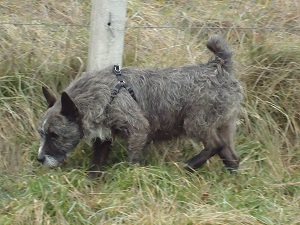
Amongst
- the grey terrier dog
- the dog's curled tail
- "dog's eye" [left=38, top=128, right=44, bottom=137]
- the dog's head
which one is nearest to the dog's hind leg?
the grey terrier dog

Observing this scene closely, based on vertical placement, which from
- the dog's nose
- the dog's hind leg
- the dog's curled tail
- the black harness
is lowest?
the dog's nose

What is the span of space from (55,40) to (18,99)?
910 millimetres

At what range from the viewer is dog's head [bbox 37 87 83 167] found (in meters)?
6.12

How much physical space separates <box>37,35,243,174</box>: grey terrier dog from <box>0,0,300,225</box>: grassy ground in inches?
8.2

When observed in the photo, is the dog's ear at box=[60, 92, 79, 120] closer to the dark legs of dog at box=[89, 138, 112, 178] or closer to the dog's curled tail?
the dark legs of dog at box=[89, 138, 112, 178]

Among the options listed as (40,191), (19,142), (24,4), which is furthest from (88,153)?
(24,4)

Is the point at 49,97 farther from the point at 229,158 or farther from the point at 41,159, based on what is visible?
the point at 229,158

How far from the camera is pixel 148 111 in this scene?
6355 millimetres

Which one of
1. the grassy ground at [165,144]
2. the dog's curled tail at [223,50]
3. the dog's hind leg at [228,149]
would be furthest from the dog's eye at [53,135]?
the dog's curled tail at [223,50]

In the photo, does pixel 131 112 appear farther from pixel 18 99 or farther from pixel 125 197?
pixel 18 99

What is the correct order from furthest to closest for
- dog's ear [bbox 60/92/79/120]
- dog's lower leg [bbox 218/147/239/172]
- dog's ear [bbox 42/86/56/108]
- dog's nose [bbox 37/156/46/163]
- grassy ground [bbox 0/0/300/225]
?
dog's lower leg [bbox 218/147/239/172], dog's ear [bbox 42/86/56/108], dog's nose [bbox 37/156/46/163], dog's ear [bbox 60/92/79/120], grassy ground [bbox 0/0/300/225]

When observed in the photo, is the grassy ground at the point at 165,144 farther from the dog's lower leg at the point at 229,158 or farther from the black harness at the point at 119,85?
the black harness at the point at 119,85

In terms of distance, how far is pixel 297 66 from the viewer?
7.25 meters

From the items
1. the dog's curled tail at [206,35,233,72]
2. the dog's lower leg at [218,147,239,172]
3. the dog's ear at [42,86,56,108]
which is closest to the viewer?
the dog's ear at [42,86,56,108]
